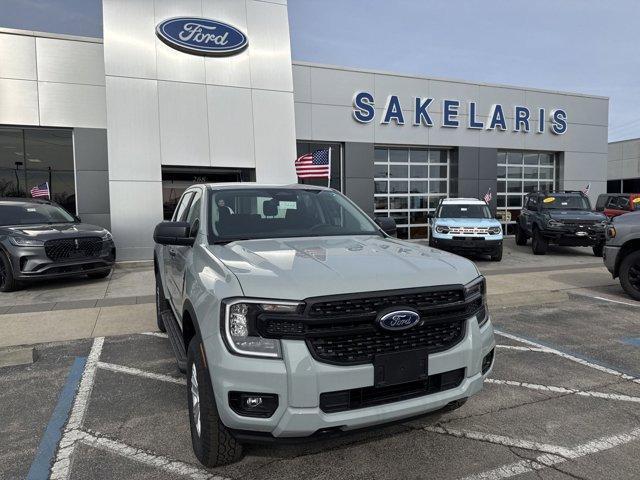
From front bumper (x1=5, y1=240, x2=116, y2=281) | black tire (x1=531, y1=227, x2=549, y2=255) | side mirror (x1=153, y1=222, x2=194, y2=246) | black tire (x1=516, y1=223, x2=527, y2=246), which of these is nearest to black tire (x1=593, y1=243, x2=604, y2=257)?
black tire (x1=531, y1=227, x2=549, y2=255)

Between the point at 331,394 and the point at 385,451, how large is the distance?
950mm

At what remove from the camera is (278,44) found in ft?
46.9

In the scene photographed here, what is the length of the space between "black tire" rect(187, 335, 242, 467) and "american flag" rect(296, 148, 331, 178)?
9779 mm

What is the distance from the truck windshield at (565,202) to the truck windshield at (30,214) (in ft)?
43.9

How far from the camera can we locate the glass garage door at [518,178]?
66.3 ft

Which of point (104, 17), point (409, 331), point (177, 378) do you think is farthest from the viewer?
point (104, 17)

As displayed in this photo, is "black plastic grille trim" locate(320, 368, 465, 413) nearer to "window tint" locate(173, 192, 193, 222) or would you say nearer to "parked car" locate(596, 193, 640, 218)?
"window tint" locate(173, 192, 193, 222)

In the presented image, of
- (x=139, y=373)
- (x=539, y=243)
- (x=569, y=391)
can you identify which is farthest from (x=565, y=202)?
(x=139, y=373)

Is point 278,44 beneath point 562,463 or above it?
above

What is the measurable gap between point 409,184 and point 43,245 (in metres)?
13.7

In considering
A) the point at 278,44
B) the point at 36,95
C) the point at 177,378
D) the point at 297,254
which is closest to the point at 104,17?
the point at 36,95

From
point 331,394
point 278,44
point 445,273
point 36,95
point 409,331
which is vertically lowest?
point 331,394

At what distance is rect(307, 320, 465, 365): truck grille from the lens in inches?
94.5

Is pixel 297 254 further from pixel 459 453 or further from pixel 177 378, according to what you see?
pixel 177 378
